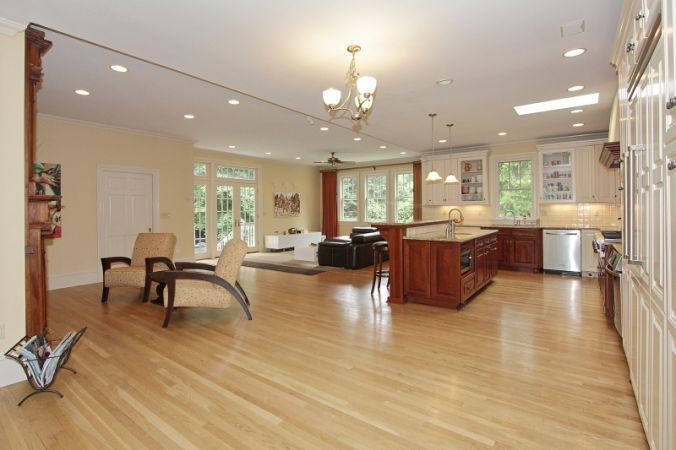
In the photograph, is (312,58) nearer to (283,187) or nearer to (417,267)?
(417,267)

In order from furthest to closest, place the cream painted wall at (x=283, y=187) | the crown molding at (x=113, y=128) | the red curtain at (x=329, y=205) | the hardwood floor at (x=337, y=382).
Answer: the red curtain at (x=329, y=205)
the cream painted wall at (x=283, y=187)
the crown molding at (x=113, y=128)
the hardwood floor at (x=337, y=382)

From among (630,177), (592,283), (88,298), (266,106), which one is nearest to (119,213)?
(88,298)

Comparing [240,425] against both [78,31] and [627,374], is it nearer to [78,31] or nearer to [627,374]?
[627,374]

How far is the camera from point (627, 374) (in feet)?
9.05

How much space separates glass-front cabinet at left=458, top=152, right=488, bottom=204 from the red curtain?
465 centimetres

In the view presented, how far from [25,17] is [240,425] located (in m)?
3.36

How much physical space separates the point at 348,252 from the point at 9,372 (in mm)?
5729

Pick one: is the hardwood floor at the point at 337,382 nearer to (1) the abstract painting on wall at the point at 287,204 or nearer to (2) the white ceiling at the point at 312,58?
(2) the white ceiling at the point at 312,58

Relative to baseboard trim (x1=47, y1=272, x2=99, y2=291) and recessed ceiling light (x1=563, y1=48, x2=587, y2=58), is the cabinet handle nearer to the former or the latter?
recessed ceiling light (x1=563, y1=48, x2=587, y2=58)

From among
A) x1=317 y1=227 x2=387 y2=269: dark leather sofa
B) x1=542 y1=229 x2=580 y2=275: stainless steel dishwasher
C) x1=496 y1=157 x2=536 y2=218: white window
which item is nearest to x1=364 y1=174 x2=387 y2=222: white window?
x1=317 y1=227 x2=387 y2=269: dark leather sofa

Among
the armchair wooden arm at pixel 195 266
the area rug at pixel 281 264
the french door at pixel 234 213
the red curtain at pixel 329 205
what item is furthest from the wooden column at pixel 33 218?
the red curtain at pixel 329 205

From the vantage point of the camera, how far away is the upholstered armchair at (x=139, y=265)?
4957mm

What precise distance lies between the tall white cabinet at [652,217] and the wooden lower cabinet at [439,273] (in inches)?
86.5

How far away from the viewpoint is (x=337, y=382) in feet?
8.79
